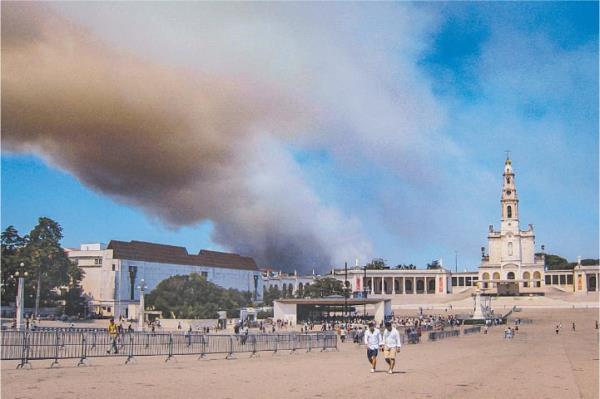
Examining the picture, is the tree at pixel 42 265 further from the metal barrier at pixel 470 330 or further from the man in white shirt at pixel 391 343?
the man in white shirt at pixel 391 343

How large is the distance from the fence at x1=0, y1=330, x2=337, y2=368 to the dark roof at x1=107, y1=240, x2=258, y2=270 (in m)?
71.4

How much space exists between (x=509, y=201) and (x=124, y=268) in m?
83.3

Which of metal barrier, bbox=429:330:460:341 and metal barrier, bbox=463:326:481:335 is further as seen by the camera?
metal barrier, bbox=463:326:481:335

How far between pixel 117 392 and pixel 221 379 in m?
3.61

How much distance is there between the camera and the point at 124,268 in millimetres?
99938

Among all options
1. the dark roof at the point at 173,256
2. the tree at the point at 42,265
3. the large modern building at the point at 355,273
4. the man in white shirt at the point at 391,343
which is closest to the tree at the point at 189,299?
the tree at the point at 42,265

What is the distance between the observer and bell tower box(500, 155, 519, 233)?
476 feet

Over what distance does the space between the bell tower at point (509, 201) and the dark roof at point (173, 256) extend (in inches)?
2073

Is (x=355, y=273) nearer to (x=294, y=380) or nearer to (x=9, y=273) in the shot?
(x=9, y=273)

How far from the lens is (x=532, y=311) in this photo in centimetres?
9781

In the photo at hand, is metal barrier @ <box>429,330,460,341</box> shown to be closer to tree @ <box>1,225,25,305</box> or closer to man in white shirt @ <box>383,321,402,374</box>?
man in white shirt @ <box>383,321,402,374</box>

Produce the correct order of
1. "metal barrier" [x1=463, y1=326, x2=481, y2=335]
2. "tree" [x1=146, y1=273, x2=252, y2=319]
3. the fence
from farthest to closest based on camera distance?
1. "tree" [x1=146, y1=273, x2=252, y2=319]
2. "metal barrier" [x1=463, y1=326, x2=481, y2=335]
3. the fence

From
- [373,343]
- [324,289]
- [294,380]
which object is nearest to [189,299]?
[324,289]

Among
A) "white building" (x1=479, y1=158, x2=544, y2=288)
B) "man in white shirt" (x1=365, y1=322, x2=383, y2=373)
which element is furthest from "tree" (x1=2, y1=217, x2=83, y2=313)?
"white building" (x1=479, y1=158, x2=544, y2=288)
